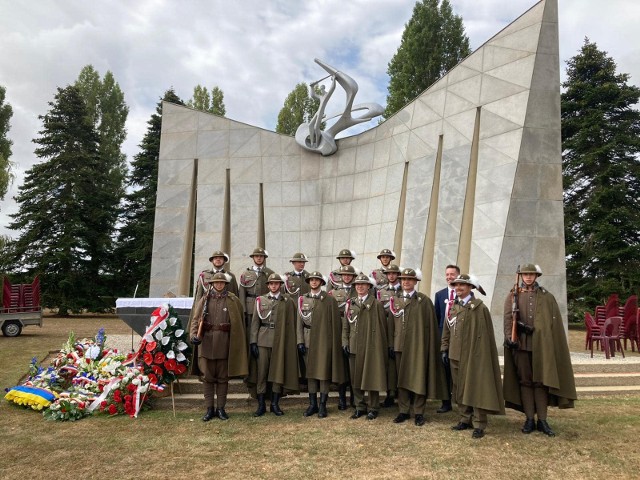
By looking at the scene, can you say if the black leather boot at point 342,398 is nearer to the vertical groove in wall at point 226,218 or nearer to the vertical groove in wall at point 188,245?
the vertical groove in wall at point 226,218

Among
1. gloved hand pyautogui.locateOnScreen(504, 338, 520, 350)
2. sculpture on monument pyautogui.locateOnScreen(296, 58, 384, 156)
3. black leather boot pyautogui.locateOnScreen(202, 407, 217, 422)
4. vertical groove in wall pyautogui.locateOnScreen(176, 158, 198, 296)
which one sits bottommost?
black leather boot pyautogui.locateOnScreen(202, 407, 217, 422)

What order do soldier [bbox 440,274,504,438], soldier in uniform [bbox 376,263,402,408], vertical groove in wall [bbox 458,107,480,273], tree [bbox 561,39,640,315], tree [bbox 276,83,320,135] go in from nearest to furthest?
soldier [bbox 440,274,504,438], soldier in uniform [bbox 376,263,402,408], vertical groove in wall [bbox 458,107,480,273], tree [bbox 561,39,640,315], tree [bbox 276,83,320,135]

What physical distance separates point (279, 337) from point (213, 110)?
2852cm

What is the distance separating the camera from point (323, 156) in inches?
617

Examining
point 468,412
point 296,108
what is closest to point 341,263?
point 468,412

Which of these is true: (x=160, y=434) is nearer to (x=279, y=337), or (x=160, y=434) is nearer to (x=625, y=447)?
(x=279, y=337)

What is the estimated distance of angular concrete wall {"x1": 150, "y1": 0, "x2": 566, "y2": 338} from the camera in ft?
34.9

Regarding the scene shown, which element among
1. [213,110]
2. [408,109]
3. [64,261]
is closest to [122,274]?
[64,261]

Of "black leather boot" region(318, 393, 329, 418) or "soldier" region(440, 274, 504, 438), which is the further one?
"black leather boot" region(318, 393, 329, 418)

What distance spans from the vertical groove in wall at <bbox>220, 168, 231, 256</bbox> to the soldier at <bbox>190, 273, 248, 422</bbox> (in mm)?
9326

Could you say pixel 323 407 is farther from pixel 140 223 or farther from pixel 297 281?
pixel 140 223

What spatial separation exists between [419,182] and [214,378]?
870 cm

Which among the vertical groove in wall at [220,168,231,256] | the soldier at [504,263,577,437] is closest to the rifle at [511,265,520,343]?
the soldier at [504,263,577,437]

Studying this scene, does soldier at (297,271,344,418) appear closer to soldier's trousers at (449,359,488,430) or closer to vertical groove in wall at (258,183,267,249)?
soldier's trousers at (449,359,488,430)
